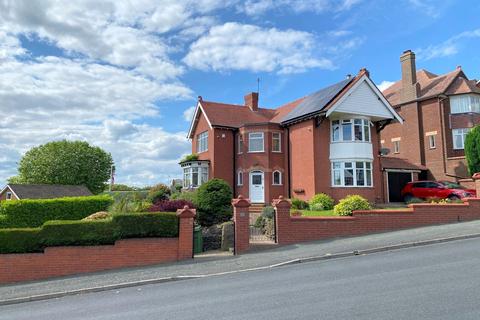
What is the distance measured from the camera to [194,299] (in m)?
7.91

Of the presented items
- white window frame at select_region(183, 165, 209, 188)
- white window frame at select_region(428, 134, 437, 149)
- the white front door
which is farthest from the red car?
white window frame at select_region(183, 165, 209, 188)

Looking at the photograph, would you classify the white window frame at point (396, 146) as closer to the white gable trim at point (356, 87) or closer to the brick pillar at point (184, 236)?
the white gable trim at point (356, 87)

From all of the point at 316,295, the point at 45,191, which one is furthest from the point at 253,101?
the point at 45,191

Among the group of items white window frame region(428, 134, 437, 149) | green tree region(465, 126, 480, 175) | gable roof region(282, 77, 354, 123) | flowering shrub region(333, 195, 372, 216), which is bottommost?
flowering shrub region(333, 195, 372, 216)

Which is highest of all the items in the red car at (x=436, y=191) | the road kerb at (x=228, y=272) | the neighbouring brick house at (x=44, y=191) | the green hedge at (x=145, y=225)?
the neighbouring brick house at (x=44, y=191)

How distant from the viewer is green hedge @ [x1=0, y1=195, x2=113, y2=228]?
A: 71.4ft

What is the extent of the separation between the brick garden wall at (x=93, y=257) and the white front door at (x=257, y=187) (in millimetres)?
14226

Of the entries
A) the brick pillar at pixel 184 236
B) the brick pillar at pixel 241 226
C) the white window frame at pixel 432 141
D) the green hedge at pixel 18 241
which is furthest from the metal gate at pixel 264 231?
the white window frame at pixel 432 141

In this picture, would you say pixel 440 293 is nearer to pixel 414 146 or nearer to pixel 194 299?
pixel 194 299

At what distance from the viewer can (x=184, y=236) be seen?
13016mm

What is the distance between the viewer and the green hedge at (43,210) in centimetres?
2175

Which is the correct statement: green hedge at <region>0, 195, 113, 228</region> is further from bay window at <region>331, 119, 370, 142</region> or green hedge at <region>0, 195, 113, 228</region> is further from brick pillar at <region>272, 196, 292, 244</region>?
bay window at <region>331, 119, 370, 142</region>

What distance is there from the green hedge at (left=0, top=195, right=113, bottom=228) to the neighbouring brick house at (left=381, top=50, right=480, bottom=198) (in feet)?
69.7

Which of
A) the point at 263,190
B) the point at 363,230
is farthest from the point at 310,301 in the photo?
the point at 263,190
